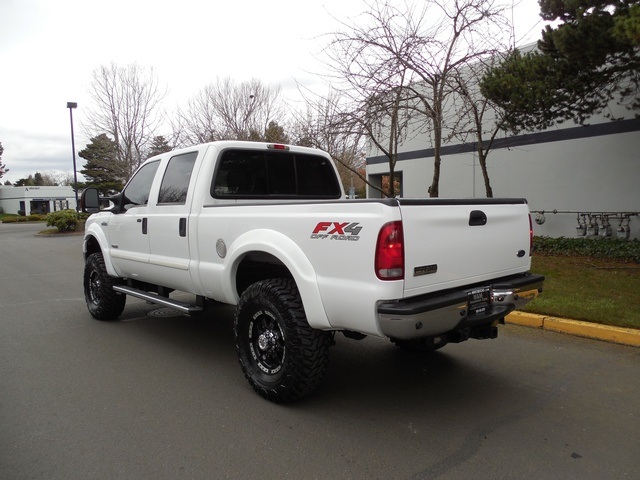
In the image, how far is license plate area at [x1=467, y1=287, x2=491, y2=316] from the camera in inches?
130

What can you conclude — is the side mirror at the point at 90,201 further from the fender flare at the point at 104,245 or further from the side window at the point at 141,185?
the side window at the point at 141,185

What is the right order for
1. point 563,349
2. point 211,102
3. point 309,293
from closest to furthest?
1. point 309,293
2. point 563,349
3. point 211,102

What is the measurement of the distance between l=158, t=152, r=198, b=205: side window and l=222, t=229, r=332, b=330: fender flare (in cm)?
112

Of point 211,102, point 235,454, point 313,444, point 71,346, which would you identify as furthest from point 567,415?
point 211,102

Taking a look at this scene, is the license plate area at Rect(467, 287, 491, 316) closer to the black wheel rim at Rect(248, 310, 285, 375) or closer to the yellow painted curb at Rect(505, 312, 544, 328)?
the black wheel rim at Rect(248, 310, 285, 375)

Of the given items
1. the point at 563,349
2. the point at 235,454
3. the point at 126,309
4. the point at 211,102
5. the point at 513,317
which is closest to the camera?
the point at 235,454

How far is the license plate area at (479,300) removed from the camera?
3.31 metres

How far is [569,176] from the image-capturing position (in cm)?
1159

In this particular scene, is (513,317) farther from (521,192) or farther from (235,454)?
(521,192)

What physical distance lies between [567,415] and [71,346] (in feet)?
16.3

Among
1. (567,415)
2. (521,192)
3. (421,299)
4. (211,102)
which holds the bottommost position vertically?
(567,415)

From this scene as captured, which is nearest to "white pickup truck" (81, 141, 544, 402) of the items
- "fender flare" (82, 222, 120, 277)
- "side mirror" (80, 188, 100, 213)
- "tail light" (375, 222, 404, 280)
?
"tail light" (375, 222, 404, 280)

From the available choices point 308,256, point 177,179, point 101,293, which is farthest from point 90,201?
point 308,256

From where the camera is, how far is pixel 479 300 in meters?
3.39
